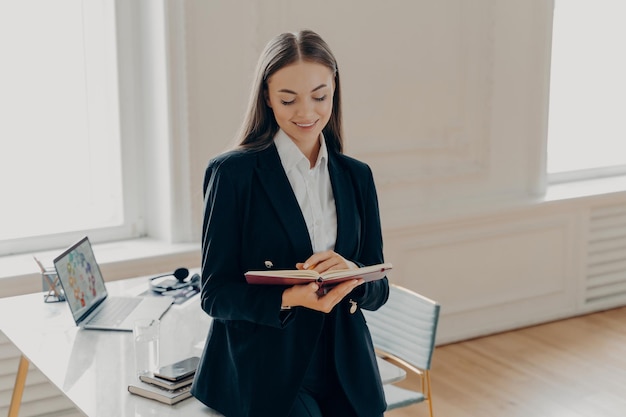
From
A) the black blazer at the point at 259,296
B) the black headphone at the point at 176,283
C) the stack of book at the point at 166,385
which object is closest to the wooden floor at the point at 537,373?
the black headphone at the point at 176,283

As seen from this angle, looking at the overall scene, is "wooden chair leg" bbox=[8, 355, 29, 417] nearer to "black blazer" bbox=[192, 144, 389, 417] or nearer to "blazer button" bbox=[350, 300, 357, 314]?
"black blazer" bbox=[192, 144, 389, 417]

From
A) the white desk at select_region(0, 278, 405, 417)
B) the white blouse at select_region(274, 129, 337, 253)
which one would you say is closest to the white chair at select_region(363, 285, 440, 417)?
the white desk at select_region(0, 278, 405, 417)

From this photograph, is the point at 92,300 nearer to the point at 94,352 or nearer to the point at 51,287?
the point at 51,287

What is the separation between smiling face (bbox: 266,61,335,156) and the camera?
199 centimetres

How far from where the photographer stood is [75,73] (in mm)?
3760

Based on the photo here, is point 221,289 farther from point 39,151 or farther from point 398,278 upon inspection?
point 398,278

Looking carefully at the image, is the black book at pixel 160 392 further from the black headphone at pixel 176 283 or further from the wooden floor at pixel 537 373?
the wooden floor at pixel 537 373

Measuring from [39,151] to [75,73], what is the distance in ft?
1.19

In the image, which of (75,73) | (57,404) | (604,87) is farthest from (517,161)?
(57,404)

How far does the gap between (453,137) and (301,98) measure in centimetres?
262

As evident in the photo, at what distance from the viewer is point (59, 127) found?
3.75 metres

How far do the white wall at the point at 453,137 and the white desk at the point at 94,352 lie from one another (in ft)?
3.69

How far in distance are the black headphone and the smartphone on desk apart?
2.32ft

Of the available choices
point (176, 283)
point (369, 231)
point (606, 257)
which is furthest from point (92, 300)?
point (606, 257)
